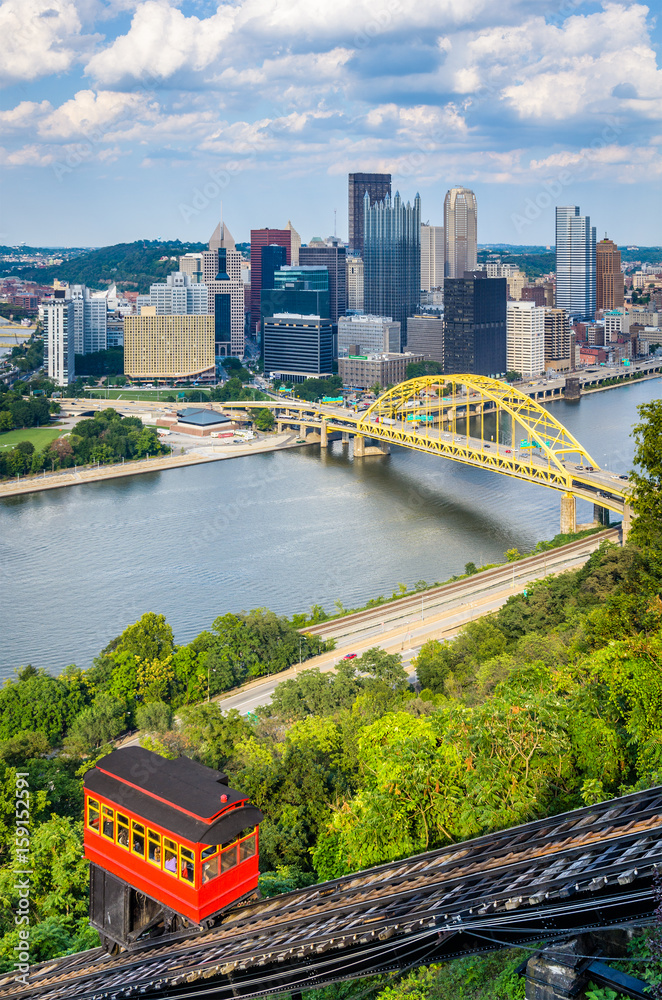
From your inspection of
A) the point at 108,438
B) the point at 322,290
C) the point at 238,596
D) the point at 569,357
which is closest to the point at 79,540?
the point at 238,596

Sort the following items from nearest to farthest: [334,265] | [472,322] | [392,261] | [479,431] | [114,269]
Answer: [479,431], [472,322], [392,261], [334,265], [114,269]

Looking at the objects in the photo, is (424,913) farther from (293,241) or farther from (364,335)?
(293,241)

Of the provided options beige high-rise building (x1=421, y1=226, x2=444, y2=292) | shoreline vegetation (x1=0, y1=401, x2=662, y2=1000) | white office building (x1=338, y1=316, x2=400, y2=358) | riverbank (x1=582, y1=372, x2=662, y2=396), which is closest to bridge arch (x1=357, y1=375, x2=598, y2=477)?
riverbank (x1=582, y1=372, x2=662, y2=396)

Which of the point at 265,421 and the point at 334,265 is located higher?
the point at 334,265

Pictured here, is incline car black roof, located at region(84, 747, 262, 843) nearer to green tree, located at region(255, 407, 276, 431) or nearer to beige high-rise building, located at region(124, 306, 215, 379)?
green tree, located at region(255, 407, 276, 431)

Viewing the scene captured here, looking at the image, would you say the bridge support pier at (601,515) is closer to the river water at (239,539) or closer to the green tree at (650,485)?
the river water at (239,539)

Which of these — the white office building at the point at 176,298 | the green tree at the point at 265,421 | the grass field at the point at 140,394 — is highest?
the white office building at the point at 176,298

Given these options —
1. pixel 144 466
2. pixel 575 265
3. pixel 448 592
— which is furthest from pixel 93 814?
pixel 575 265

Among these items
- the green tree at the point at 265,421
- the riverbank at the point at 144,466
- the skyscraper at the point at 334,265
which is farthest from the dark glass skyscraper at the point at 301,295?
the riverbank at the point at 144,466

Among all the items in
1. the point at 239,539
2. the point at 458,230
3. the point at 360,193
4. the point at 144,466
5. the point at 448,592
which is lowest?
the point at 448,592
